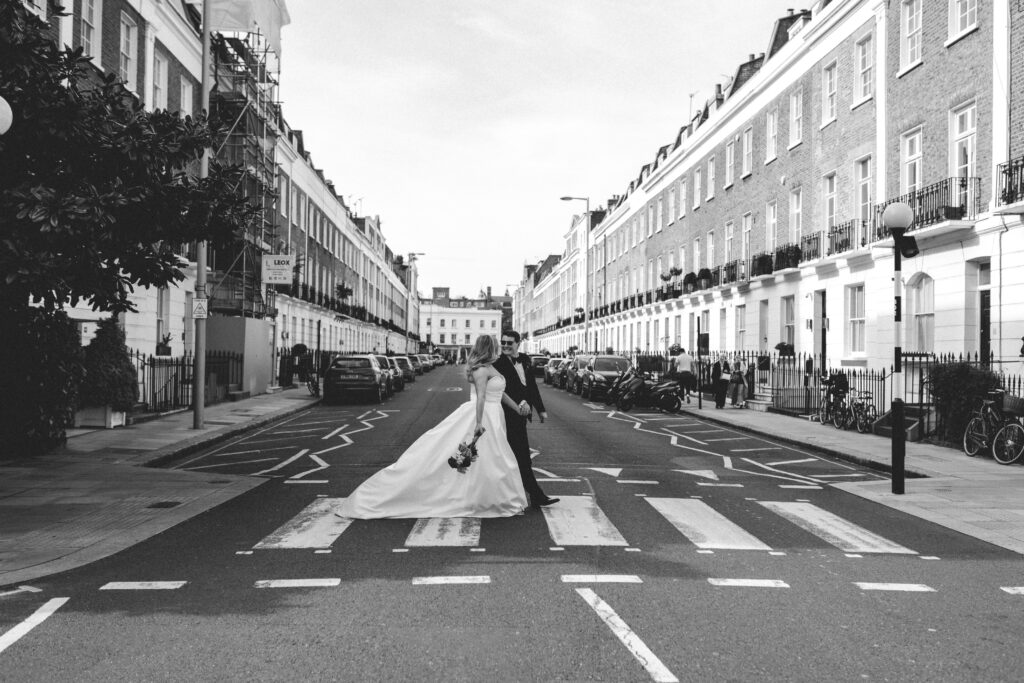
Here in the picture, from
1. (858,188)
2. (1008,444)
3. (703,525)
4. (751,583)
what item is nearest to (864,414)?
(1008,444)

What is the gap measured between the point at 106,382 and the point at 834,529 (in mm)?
13523

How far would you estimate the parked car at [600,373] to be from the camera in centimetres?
2986

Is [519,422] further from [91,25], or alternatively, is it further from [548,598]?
[91,25]

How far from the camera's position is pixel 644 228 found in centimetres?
5347

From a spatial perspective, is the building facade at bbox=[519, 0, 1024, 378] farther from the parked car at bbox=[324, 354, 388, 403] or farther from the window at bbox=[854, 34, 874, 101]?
the parked car at bbox=[324, 354, 388, 403]

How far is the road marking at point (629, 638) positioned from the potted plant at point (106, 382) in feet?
43.8

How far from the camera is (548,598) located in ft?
18.2

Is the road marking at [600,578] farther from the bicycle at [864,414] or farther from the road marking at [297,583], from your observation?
the bicycle at [864,414]

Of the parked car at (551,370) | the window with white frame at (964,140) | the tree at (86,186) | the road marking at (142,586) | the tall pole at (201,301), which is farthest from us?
the parked car at (551,370)

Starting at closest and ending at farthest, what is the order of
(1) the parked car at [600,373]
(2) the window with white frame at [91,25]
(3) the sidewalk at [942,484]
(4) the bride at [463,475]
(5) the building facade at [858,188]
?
(4) the bride at [463,475] → (3) the sidewalk at [942,484] → (5) the building facade at [858,188] → (2) the window with white frame at [91,25] → (1) the parked car at [600,373]

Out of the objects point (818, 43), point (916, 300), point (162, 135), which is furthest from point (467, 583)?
point (818, 43)

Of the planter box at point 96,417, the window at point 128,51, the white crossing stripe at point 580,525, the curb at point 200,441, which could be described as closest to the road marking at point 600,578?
the white crossing stripe at point 580,525

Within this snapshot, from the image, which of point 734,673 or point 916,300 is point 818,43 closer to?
point 916,300

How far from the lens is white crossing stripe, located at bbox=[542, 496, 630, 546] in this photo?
7.34 m
